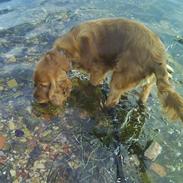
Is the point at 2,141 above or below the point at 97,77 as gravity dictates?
below

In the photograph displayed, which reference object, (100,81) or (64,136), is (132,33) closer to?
(100,81)

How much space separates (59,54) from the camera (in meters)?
5.47

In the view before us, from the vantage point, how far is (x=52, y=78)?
5.36 metres

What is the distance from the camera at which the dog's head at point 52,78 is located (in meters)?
5.32

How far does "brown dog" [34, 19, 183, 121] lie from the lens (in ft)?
17.1

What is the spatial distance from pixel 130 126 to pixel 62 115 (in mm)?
996

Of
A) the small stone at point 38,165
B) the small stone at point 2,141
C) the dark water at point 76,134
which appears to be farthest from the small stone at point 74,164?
the small stone at point 2,141

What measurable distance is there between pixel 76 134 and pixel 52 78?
84 cm

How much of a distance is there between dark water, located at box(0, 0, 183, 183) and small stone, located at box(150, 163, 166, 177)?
19 mm

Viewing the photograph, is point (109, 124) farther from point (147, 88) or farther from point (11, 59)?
point (11, 59)

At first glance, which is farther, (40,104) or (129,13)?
(129,13)

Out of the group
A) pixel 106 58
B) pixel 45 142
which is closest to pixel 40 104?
pixel 45 142

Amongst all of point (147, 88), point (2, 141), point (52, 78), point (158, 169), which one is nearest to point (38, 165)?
point (2, 141)

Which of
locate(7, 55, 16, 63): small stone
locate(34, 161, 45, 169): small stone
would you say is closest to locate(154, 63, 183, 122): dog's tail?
locate(34, 161, 45, 169): small stone
